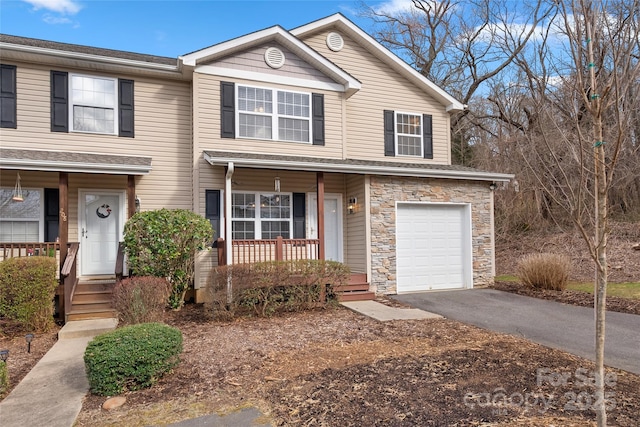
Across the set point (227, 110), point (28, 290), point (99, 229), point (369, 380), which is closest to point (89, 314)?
point (28, 290)

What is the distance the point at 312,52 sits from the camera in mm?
9883

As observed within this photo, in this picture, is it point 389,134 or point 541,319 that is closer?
point 541,319

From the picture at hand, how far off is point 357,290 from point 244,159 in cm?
381

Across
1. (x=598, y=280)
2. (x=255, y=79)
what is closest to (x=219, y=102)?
(x=255, y=79)

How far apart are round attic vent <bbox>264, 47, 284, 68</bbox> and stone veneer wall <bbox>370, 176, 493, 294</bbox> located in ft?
11.8

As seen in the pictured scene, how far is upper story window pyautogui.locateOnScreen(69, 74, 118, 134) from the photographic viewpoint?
28.6ft

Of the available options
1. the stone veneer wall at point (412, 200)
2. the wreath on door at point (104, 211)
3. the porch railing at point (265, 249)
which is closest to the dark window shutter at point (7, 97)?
the wreath on door at point (104, 211)

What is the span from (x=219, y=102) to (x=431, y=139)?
6077 millimetres

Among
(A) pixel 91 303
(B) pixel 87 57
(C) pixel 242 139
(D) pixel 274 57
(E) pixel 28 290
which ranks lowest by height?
(A) pixel 91 303

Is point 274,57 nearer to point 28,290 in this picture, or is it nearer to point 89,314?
point 89,314

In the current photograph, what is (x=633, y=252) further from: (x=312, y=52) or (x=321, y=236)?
(x=312, y=52)

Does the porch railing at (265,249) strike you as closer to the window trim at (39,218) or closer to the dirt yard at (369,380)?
the dirt yard at (369,380)

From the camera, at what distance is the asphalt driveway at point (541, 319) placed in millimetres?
5129

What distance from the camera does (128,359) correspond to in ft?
12.7
